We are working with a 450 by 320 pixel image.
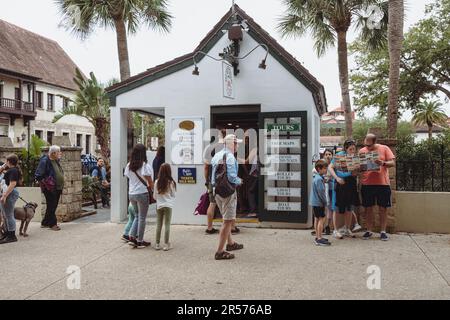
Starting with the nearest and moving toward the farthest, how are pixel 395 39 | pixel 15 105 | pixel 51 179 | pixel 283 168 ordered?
1. pixel 283 168
2. pixel 51 179
3. pixel 395 39
4. pixel 15 105

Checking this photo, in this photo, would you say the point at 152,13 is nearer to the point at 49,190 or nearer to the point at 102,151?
the point at 102,151

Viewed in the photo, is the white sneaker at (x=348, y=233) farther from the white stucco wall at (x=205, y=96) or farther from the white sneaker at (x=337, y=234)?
the white stucco wall at (x=205, y=96)

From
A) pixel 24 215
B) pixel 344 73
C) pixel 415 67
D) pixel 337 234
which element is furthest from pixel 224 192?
pixel 415 67

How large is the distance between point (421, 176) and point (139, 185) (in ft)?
18.5

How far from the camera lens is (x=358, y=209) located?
8.42m

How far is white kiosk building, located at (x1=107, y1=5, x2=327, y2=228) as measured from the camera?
873 cm

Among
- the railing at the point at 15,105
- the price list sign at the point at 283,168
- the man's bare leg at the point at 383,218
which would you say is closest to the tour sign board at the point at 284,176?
the price list sign at the point at 283,168

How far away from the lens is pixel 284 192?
8766 mm

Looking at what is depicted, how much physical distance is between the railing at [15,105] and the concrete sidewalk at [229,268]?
89.7 feet

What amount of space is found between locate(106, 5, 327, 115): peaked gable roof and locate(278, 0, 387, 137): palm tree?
552 cm

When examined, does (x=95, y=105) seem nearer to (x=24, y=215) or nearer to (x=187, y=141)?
(x=187, y=141)

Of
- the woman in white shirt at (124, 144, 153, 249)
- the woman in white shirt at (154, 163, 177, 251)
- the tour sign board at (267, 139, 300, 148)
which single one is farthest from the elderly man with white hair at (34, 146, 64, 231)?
the tour sign board at (267, 139, 300, 148)
